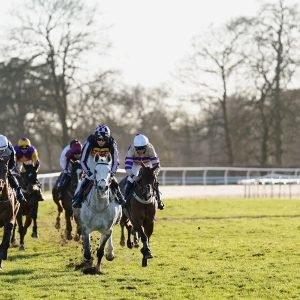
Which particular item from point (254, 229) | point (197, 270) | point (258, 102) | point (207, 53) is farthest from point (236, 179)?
point (197, 270)

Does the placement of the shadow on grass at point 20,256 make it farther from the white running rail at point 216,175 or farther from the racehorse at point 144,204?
the white running rail at point 216,175

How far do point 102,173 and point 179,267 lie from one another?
224 centimetres

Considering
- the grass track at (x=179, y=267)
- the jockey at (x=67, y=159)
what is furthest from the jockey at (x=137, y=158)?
the jockey at (x=67, y=159)

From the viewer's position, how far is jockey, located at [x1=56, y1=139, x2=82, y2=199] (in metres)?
16.3

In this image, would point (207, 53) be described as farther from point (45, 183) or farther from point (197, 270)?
point (197, 270)

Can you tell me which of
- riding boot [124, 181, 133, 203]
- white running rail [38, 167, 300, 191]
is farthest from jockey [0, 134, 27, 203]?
white running rail [38, 167, 300, 191]

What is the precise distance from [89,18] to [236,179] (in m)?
12.3

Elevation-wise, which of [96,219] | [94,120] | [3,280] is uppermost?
[94,120]

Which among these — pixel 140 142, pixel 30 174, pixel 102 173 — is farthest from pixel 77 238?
pixel 102 173

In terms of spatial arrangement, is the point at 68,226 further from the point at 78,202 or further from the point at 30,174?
the point at 78,202

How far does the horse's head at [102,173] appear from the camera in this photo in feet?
36.2

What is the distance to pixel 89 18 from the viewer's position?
44.1 meters

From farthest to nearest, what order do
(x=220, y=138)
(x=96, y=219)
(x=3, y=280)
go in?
(x=220, y=138) < (x=96, y=219) < (x=3, y=280)

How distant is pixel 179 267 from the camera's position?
484 inches
